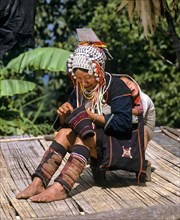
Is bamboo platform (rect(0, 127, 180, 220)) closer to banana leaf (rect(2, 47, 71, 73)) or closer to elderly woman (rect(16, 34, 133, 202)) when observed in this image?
elderly woman (rect(16, 34, 133, 202))

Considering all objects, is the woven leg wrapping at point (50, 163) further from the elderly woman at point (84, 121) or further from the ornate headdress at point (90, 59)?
the ornate headdress at point (90, 59)

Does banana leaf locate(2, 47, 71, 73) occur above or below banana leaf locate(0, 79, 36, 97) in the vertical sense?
above

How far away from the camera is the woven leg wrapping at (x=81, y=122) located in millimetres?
4242

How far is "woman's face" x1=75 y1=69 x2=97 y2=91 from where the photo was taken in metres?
4.34

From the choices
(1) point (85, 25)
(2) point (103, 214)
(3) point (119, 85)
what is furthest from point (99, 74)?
(1) point (85, 25)

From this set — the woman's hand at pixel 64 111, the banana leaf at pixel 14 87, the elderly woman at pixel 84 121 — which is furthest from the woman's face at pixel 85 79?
the banana leaf at pixel 14 87

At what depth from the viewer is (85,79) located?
14.3 ft

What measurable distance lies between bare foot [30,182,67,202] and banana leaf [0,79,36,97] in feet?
11.1

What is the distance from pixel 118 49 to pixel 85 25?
97 centimetres

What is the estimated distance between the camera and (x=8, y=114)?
8.28 m

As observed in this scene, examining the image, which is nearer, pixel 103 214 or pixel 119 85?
pixel 103 214

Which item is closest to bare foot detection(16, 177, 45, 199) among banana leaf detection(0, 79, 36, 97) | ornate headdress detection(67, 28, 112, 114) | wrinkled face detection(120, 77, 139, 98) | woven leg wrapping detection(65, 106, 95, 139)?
woven leg wrapping detection(65, 106, 95, 139)

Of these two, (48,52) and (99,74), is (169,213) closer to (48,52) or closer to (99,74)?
(99,74)

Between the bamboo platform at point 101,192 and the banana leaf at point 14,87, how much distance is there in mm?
1774
